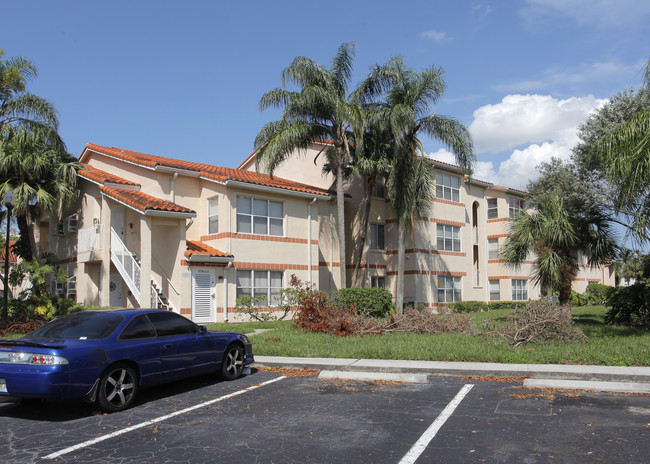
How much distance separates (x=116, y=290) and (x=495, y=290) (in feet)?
80.7

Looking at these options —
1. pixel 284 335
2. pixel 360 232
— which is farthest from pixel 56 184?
pixel 360 232

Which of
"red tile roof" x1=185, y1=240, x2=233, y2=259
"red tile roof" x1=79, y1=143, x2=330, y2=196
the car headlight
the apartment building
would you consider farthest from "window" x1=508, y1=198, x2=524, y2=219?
the car headlight

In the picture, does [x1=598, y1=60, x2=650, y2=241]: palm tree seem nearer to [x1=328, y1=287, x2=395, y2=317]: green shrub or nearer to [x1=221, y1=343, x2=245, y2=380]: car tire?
[x1=221, y1=343, x2=245, y2=380]: car tire

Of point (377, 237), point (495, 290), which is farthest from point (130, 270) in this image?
point (495, 290)

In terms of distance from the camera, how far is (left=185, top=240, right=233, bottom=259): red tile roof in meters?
20.0

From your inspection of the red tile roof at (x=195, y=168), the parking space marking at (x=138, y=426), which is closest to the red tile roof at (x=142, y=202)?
the red tile roof at (x=195, y=168)

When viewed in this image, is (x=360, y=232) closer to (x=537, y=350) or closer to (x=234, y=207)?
(x=234, y=207)

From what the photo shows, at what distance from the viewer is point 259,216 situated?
22938mm

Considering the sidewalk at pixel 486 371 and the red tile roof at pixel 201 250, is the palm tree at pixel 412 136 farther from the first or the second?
the sidewalk at pixel 486 371

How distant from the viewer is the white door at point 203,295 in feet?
67.4

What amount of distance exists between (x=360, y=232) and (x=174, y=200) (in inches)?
389

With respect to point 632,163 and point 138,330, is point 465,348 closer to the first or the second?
point 632,163

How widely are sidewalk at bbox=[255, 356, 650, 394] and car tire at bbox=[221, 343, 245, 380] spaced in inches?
57.0

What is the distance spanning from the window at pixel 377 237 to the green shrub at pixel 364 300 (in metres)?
5.88
